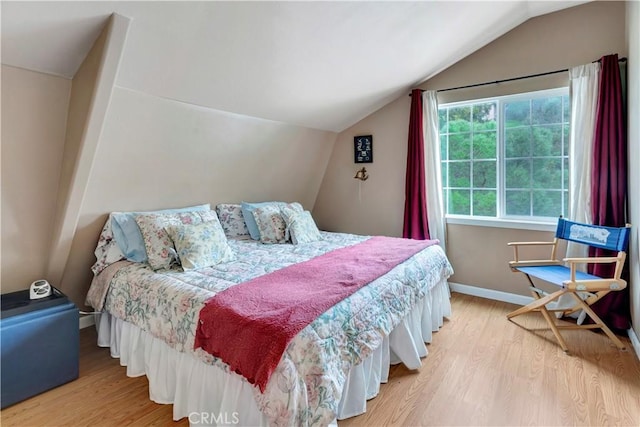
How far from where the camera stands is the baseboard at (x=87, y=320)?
2729 millimetres

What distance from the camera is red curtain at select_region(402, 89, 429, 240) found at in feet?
11.4

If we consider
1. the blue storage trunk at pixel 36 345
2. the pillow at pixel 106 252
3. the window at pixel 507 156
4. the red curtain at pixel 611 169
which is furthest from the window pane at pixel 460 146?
the blue storage trunk at pixel 36 345

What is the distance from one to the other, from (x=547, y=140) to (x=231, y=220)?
9.96ft

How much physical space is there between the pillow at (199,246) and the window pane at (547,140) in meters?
2.87

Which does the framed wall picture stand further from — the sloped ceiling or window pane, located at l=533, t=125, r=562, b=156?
window pane, located at l=533, t=125, r=562, b=156

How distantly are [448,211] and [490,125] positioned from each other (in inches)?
37.2

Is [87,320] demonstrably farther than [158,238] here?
Yes

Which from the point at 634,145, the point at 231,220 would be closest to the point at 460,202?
the point at 634,145

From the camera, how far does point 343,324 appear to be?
1.58 metres

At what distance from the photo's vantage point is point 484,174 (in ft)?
11.1

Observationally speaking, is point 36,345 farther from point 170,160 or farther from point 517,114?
point 517,114

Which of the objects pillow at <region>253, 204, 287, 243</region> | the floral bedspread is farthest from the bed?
pillow at <region>253, 204, 287, 243</region>

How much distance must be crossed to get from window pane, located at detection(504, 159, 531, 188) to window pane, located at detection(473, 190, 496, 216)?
177 millimetres

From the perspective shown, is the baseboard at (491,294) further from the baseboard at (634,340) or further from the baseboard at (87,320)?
the baseboard at (87,320)
